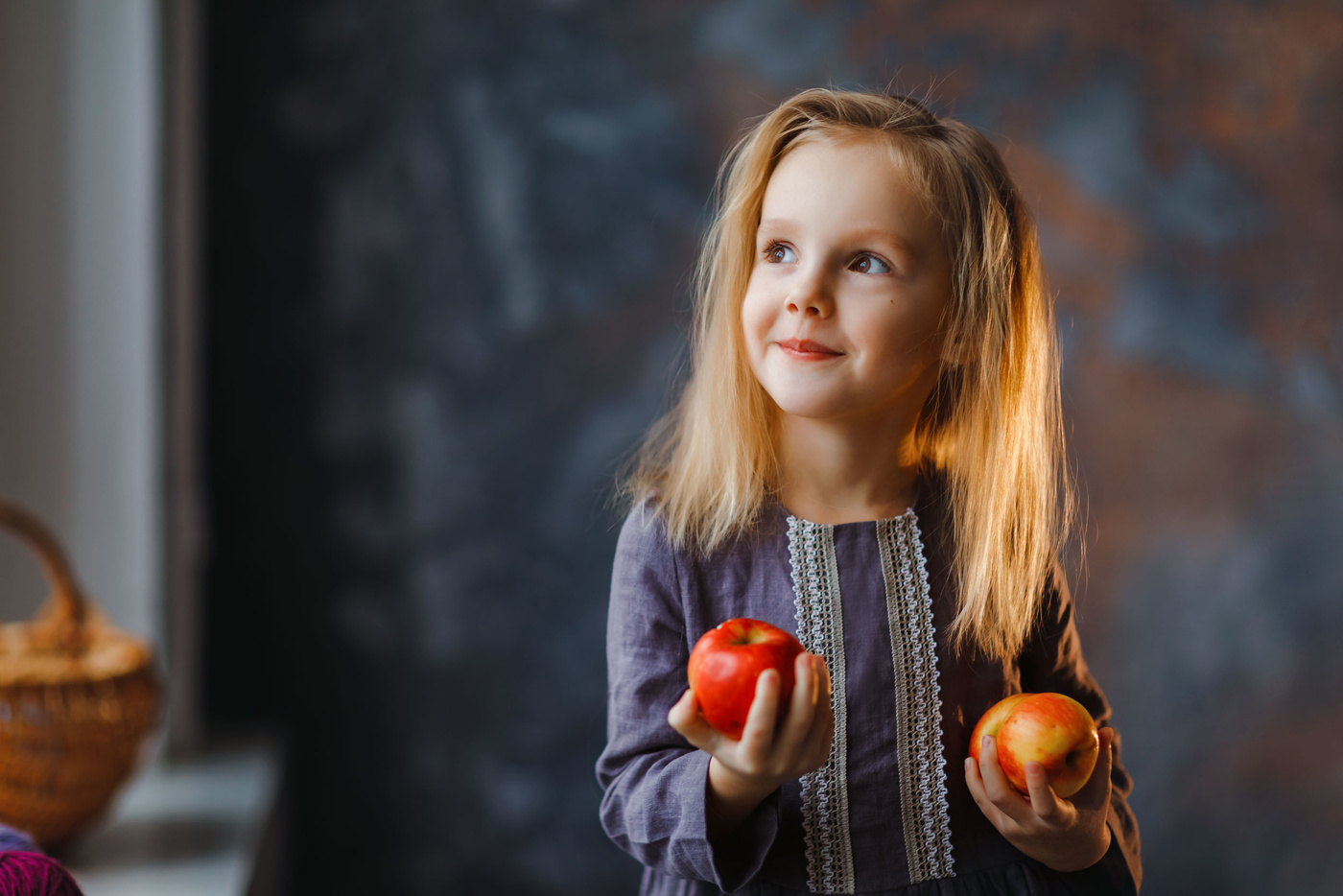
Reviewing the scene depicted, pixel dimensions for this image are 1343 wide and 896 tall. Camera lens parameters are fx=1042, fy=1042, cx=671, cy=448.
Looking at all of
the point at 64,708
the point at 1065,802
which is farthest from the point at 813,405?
the point at 64,708

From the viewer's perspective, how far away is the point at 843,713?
0.61 m

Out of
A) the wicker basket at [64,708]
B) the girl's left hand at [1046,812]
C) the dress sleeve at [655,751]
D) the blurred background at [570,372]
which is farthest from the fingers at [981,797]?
the blurred background at [570,372]

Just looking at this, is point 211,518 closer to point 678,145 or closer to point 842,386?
point 678,145

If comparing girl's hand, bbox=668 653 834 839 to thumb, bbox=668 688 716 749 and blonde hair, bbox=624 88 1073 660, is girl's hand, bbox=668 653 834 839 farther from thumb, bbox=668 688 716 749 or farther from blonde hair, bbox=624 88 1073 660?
blonde hair, bbox=624 88 1073 660

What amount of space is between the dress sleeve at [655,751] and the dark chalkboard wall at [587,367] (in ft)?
4.05

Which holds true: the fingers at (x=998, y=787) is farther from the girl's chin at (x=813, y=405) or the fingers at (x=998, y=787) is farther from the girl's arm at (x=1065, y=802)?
the girl's chin at (x=813, y=405)

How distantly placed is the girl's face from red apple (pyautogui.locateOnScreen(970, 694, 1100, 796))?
0.20 m

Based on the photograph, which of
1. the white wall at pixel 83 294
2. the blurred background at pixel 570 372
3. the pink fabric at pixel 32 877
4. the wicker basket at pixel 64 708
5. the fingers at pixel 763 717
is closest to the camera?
the fingers at pixel 763 717

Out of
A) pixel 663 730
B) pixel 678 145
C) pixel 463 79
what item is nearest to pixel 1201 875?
pixel 678 145

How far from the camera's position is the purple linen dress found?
2.00 feet

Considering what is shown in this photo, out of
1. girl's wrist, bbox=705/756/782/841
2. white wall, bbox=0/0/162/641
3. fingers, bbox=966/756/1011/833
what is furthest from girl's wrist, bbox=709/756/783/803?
white wall, bbox=0/0/162/641

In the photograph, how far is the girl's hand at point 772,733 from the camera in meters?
0.51

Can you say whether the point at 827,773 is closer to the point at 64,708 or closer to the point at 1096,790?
the point at 1096,790

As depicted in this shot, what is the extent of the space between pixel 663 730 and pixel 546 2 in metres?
1.55
